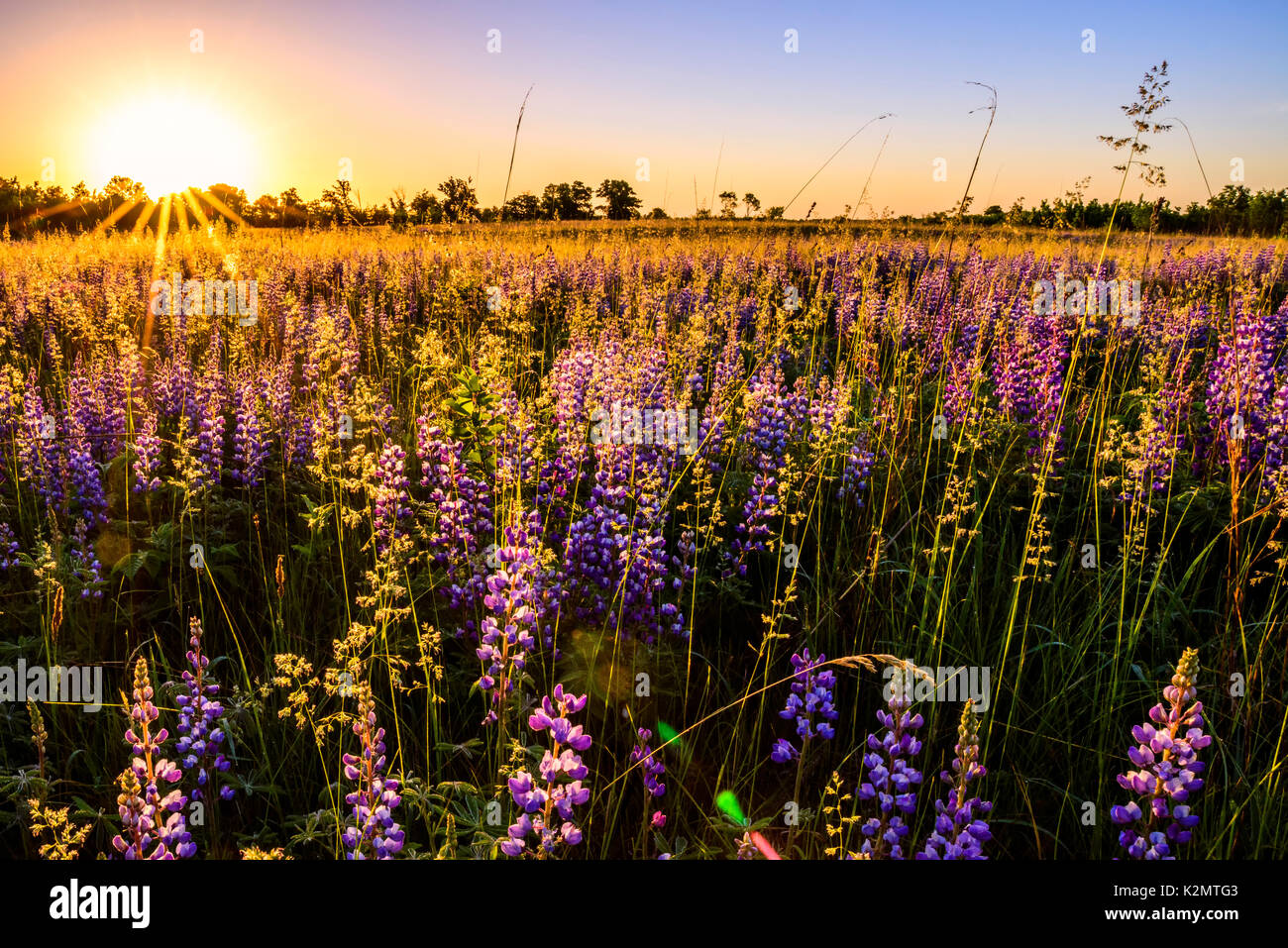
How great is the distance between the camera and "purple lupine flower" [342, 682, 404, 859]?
1.64 m

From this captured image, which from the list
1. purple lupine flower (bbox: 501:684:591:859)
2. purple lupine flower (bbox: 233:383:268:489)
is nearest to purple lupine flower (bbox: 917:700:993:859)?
purple lupine flower (bbox: 501:684:591:859)

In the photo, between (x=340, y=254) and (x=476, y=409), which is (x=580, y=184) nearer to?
(x=340, y=254)

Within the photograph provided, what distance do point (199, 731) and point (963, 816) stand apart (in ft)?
7.06

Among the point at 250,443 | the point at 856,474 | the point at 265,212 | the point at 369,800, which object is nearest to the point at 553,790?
the point at 369,800

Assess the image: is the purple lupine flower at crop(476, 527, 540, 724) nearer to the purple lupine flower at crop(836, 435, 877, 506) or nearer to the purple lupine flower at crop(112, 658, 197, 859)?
the purple lupine flower at crop(112, 658, 197, 859)

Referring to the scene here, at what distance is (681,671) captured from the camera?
9.46 feet

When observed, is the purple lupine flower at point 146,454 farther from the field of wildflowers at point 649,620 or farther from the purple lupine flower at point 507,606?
the purple lupine flower at point 507,606

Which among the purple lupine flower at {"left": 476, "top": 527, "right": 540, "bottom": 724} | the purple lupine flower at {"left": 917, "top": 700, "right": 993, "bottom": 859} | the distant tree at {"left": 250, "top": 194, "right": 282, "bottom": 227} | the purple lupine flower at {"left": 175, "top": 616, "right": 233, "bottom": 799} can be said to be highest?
the distant tree at {"left": 250, "top": 194, "right": 282, "bottom": 227}

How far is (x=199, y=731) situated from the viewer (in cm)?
228

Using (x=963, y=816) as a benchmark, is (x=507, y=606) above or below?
above

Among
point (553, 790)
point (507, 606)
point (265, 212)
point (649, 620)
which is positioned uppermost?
point (265, 212)

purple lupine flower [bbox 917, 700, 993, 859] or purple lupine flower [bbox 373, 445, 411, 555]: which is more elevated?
purple lupine flower [bbox 373, 445, 411, 555]

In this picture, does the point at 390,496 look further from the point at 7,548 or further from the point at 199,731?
the point at 7,548

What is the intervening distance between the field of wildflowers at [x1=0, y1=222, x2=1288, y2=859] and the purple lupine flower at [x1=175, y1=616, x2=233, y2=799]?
0.02 metres
